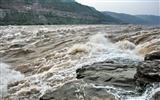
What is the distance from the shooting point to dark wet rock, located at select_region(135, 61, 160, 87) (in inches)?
239

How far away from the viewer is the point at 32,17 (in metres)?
99.1

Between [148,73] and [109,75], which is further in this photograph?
[109,75]

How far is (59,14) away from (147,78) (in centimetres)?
11533

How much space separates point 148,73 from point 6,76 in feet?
21.2

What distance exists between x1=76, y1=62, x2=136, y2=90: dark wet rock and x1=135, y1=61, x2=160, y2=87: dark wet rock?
0.25m

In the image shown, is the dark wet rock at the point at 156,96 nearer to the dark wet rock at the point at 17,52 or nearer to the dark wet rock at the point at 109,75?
the dark wet rock at the point at 109,75

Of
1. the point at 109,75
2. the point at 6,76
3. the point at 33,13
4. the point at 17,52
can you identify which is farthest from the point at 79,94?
the point at 33,13

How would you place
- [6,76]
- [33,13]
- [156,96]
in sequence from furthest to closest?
[33,13], [6,76], [156,96]

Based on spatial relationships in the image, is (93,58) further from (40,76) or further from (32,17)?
(32,17)

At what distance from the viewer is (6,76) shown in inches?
417

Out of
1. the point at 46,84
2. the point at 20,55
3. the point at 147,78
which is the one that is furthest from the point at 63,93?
the point at 20,55

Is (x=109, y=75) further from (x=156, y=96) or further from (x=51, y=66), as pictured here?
(x=51, y=66)

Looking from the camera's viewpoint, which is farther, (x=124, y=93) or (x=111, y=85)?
(x=111, y=85)

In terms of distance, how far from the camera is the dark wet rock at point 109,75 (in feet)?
21.7
